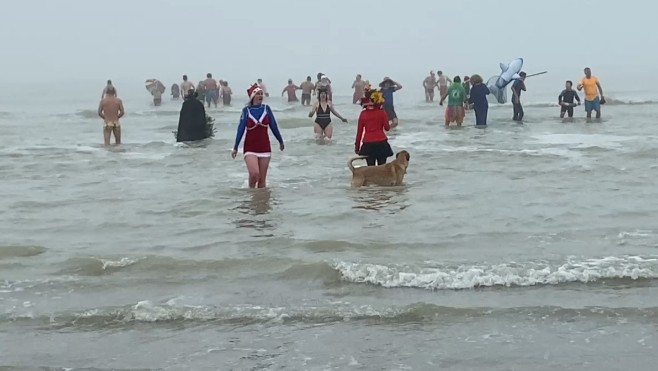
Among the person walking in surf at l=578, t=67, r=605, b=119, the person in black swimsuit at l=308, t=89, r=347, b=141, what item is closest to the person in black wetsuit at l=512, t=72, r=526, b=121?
the person walking in surf at l=578, t=67, r=605, b=119

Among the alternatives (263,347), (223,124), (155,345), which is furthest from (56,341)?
(223,124)

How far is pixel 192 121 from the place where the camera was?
1998cm

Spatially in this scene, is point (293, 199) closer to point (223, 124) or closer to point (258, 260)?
point (258, 260)

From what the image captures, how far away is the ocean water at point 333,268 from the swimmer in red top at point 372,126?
1.97 feet

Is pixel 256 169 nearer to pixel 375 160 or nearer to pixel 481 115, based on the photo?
pixel 375 160

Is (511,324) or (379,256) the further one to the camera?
(379,256)

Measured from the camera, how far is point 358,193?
11992mm

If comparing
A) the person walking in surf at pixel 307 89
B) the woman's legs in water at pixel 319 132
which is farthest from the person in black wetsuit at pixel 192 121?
the person walking in surf at pixel 307 89

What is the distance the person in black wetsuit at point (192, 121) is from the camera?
64.8 ft

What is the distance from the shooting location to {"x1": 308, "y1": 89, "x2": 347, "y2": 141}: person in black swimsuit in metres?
17.7

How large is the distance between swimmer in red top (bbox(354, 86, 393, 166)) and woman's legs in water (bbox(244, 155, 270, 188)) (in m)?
1.27

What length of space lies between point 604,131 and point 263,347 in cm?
1702

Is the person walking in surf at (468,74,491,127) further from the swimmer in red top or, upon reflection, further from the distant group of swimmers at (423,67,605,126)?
the swimmer in red top

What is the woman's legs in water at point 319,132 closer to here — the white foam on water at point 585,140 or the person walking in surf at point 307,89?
the white foam on water at point 585,140
